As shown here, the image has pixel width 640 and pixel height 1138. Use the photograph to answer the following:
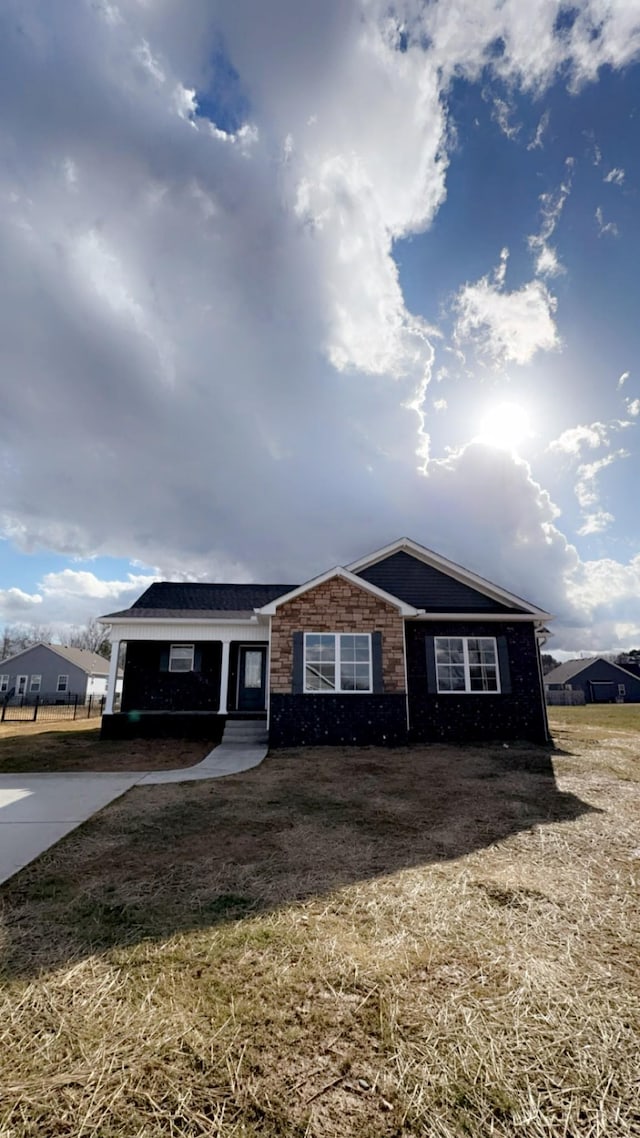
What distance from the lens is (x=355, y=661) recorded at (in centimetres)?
1197

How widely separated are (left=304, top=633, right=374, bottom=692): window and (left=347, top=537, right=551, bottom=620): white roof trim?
2.64 metres

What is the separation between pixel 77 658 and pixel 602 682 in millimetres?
55893

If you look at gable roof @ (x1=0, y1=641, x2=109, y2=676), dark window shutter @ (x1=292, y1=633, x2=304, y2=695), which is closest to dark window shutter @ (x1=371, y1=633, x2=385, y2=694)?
dark window shutter @ (x1=292, y1=633, x2=304, y2=695)

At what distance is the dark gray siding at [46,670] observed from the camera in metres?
40.3

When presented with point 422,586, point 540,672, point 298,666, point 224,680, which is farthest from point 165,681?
point 540,672

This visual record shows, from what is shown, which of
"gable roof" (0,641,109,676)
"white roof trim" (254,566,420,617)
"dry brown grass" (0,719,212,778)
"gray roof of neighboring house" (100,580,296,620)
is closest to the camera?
"dry brown grass" (0,719,212,778)

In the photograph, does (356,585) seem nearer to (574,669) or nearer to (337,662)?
(337,662)

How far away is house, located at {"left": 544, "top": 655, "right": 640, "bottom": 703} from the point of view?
51625 mm

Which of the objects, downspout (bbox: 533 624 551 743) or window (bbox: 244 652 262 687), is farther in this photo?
window (bbox: 244 652 262 687)

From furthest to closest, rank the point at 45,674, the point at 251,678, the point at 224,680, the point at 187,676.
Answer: the point at 45,674
the point at 251,678
the point at 187,676
the point at 224,680

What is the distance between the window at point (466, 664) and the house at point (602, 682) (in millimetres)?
45299

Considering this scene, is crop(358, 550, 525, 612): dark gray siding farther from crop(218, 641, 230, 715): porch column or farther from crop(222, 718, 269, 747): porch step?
crop(222, 718, 269, 747): porch step

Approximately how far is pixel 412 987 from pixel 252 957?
3.17 ft

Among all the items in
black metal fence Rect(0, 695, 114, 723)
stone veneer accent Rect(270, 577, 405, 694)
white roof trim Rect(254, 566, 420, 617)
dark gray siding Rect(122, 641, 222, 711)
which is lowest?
black metal fence Rect(0, 695, 114, 723)
